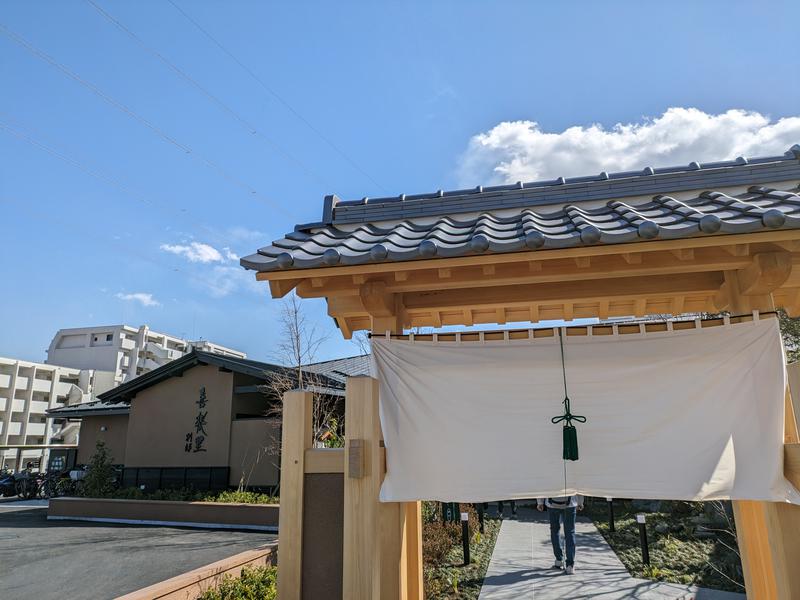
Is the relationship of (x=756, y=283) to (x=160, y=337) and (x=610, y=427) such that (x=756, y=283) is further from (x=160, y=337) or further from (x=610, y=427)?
(x=160, y=337)

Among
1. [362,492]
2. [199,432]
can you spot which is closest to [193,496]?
[199,432]

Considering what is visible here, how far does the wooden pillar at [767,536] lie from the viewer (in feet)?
9.03

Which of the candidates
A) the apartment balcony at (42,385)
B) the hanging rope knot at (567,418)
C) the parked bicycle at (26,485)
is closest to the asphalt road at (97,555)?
the hanging rope knot at (567,418)

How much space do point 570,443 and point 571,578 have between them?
530 centimetres

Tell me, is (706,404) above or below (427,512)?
above

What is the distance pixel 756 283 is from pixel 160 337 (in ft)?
207

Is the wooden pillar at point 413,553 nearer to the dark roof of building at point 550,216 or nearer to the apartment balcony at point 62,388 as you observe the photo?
the dark roof of building at point 550,216

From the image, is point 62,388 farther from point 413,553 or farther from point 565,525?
point 413,553

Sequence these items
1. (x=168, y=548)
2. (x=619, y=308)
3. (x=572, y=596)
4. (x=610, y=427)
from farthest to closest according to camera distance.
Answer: (x=168, y=548)
(x=572, y=596)
(x=619, y=308)
(x=610, y=427)

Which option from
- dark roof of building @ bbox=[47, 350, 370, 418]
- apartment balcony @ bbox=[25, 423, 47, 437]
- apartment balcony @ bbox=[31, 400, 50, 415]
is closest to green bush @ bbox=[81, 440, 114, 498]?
dark roof of building @ bbox=[47, 350, 370, 418]

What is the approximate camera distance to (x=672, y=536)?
9242 millimetres

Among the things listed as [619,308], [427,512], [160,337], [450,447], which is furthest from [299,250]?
[160,337]

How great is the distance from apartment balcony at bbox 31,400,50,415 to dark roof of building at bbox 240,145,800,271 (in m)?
49.5

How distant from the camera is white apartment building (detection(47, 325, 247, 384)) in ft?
164
